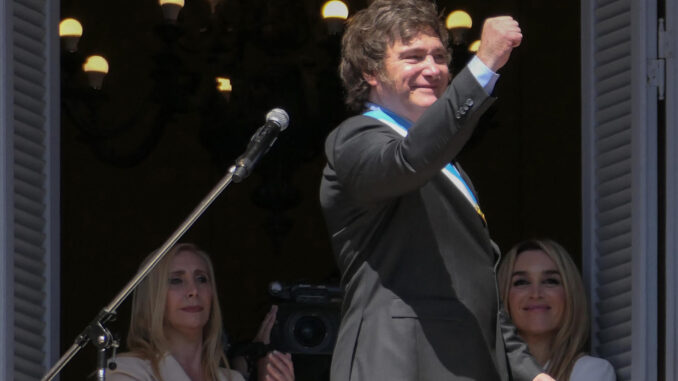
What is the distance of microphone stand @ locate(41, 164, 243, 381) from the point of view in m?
2.88

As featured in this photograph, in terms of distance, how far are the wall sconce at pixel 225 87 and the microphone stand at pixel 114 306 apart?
8.05ft

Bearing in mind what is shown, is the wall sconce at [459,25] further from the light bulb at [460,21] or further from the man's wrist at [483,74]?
the man's wrist at [483,74]

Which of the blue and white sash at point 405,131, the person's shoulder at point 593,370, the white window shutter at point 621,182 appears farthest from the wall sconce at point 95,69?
the blue and white sash at point 405,131

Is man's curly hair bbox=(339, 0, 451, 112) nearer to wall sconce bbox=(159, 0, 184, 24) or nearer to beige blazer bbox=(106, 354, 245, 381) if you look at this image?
beige blazer bbox=(106, 354, 245, 381)

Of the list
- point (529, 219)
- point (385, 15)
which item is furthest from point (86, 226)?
point (385, 15)

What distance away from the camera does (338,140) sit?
263cm

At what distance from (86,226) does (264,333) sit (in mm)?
3613

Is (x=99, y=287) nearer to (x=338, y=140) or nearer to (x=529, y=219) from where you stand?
(x=529, y=219)

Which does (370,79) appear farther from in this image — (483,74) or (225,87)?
(225,87)

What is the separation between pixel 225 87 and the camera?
18.0 feet

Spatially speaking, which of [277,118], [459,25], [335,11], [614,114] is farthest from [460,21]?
[277,118]

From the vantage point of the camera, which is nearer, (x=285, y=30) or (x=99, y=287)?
(x=285, y=30)

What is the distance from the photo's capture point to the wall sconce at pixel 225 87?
5.39 m

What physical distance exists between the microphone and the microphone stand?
0.01 metres
